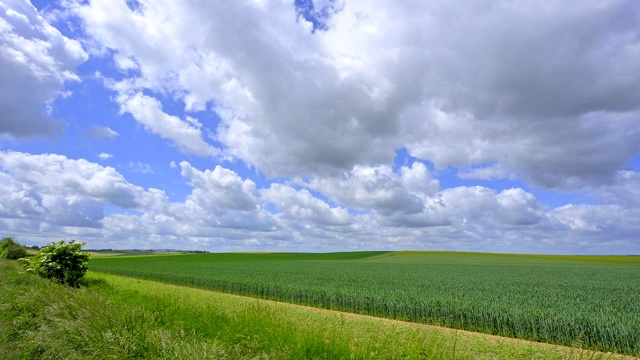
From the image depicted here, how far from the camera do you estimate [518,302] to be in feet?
55.7

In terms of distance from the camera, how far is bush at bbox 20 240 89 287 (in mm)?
20922

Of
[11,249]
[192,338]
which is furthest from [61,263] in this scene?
[11,249]

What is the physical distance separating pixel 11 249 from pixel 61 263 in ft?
141

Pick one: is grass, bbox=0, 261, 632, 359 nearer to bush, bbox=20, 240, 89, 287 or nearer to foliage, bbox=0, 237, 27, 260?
bush, bbox=20, 240, 89, 287

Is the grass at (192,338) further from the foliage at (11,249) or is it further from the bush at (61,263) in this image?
the foliage at (11,249)

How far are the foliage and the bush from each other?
3716 centimetres

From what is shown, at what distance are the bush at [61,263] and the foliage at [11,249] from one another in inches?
1463

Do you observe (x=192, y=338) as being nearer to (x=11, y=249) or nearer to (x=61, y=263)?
(x=61, y=263)

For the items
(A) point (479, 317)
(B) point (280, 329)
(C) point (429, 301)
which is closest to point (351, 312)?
(C) point (429, 301)

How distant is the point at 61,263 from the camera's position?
21.4 m

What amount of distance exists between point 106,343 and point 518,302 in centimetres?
1668

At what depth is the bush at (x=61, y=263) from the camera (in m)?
20.9

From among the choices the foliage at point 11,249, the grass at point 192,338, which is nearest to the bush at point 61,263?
the grass at point 192,338

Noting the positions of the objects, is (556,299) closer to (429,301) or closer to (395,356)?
(429,301)
